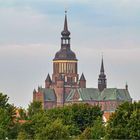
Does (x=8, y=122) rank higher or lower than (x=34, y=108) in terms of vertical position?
lower

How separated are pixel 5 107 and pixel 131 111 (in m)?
18.0

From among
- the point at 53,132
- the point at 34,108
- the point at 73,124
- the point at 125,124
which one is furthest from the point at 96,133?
the point at 34,108

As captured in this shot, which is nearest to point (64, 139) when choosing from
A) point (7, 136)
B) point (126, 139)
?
point (126, 139)

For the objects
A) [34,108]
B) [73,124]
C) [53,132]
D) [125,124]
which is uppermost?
[34,108]

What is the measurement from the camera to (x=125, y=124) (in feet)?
347

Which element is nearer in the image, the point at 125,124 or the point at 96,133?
the point at 125,124

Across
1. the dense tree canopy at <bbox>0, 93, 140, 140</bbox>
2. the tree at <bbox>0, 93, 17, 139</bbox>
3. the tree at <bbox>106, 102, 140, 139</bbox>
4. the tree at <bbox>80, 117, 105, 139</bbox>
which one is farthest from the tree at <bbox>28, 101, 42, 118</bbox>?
the tree at <bbox>106, 102, 140, 139</bbox>

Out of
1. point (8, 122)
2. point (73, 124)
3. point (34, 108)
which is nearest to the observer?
point (8, 122)

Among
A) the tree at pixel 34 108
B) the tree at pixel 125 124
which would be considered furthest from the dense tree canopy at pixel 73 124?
the tree at pixel 34 108

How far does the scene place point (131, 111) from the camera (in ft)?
357

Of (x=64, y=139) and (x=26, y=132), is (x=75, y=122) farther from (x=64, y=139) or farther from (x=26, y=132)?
(x=64, y=139)

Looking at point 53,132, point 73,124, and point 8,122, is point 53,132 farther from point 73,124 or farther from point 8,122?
point 73,124

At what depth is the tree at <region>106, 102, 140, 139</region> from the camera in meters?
103

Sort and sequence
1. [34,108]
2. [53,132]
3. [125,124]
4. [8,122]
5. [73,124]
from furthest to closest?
1. [34,108]
2. [73,124]
3. [8,122]
4. [125,124]
5. [53,132]
